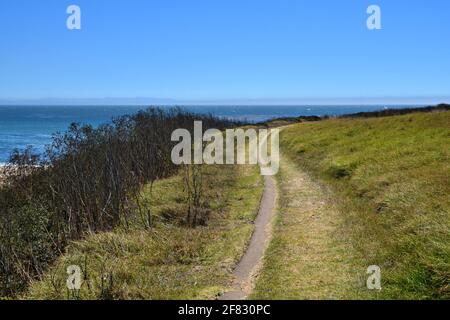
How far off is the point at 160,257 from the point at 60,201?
6.30 m

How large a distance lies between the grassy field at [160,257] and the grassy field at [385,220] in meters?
1.16

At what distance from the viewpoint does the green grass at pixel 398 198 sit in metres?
8.77

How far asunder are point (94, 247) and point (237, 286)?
170 inches

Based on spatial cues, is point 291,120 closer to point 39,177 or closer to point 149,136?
point 149,136

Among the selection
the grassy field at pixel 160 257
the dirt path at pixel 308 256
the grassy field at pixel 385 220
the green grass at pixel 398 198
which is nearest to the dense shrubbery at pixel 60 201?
the grassy field at pixel 160 257

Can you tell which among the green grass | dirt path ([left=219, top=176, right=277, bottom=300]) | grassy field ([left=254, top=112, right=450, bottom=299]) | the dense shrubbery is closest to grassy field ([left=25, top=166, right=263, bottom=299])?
dirt path ([left=219, top=176, right=277, bottom=300])

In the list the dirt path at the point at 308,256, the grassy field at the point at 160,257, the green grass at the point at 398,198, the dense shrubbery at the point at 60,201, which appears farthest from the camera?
the dense shrubbery at the point at 60,201

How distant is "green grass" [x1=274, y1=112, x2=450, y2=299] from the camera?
8.77m

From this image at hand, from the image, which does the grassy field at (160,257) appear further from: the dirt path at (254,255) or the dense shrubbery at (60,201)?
the dense shrubbery at (60,201)

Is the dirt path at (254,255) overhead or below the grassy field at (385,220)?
below

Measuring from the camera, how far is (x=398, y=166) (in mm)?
17953

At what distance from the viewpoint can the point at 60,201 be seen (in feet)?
52.4

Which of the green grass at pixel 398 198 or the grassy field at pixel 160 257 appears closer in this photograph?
the green grass at pixel 398 198
